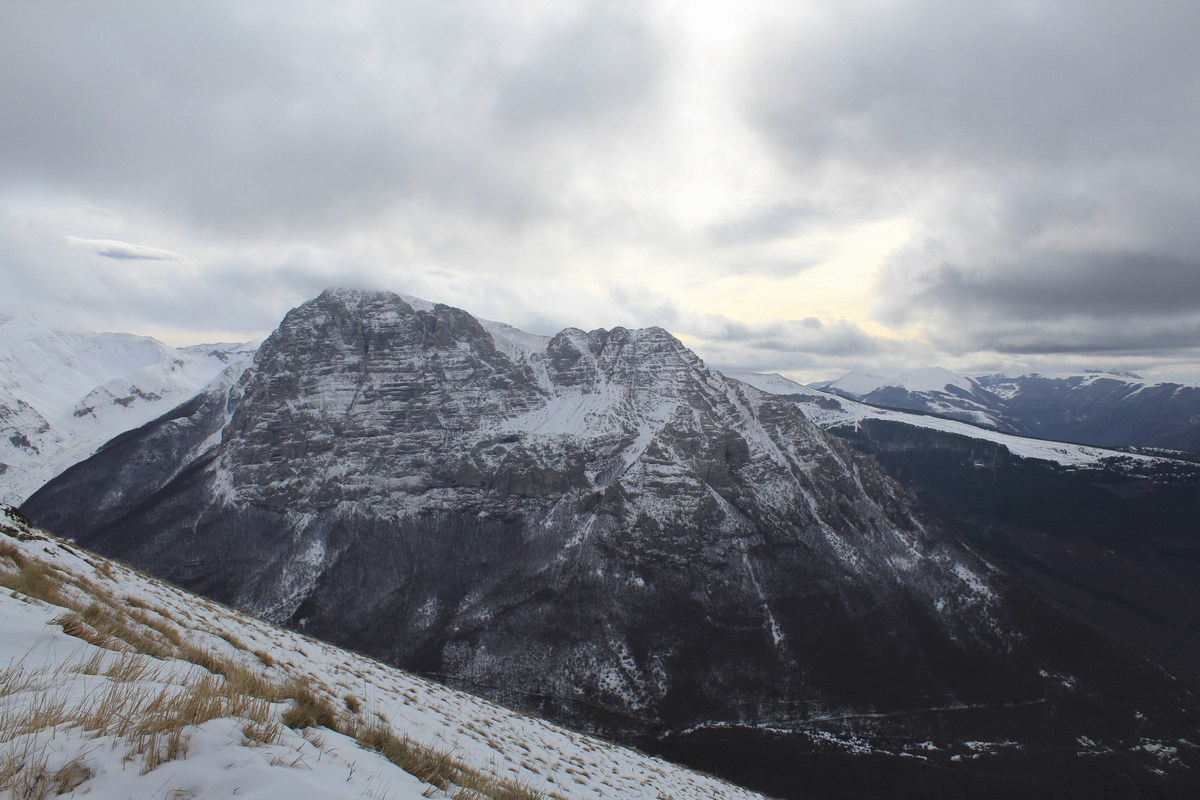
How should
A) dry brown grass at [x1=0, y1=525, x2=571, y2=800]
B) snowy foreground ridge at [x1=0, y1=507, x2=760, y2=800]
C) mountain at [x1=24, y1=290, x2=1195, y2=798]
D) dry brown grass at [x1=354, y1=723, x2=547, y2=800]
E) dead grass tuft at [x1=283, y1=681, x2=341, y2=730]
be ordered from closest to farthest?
snowy foreground ridge at [x1=0, y1=507, x2=760, y2=800] → dry brown grass at [x1=0, y1=525, x2=571, y2=800] → dead grass tuft at [x1=283, y1=681, x2=341, y2=730] → dry brown grass at [x1=354, y1=723, x2=547, y2=800] → mountain at [x1=24, y1=290, x2=1195, y2=798]

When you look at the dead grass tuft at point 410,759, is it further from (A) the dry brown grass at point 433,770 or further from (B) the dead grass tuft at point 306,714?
(B) the dead grass tuft at point 306,714


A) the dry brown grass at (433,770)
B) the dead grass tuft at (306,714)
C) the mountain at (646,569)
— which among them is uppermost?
the dead grass tuft at (306,714)

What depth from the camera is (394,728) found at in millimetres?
13195

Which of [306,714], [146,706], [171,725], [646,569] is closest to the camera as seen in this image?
[171,725]

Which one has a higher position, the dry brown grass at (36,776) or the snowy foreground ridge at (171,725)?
the dry brown grass at (36,776)

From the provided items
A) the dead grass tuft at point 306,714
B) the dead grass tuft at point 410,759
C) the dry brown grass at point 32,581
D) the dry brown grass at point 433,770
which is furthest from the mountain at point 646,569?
the dead grass tuft at point 306,714

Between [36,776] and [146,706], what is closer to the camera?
[36,776]

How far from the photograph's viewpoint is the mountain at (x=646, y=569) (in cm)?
9700

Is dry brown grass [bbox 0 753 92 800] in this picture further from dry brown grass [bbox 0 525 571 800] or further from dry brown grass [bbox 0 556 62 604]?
dry brown grass [bbox 0 556 62 604]

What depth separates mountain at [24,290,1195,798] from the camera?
97000 millimetres

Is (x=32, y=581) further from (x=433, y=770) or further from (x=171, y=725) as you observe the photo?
(x=433, y=770)

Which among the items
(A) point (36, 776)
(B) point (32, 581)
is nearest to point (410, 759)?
(A) point (36, 776)

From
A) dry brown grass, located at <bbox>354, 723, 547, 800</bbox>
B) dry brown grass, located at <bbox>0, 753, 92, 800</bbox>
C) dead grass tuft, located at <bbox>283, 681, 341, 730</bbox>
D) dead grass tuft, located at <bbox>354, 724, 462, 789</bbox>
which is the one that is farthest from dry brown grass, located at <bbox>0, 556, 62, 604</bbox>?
dry brown grass, located at <bbox>0, 753, 92, 800</bbox>

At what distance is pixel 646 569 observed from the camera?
13212cm
